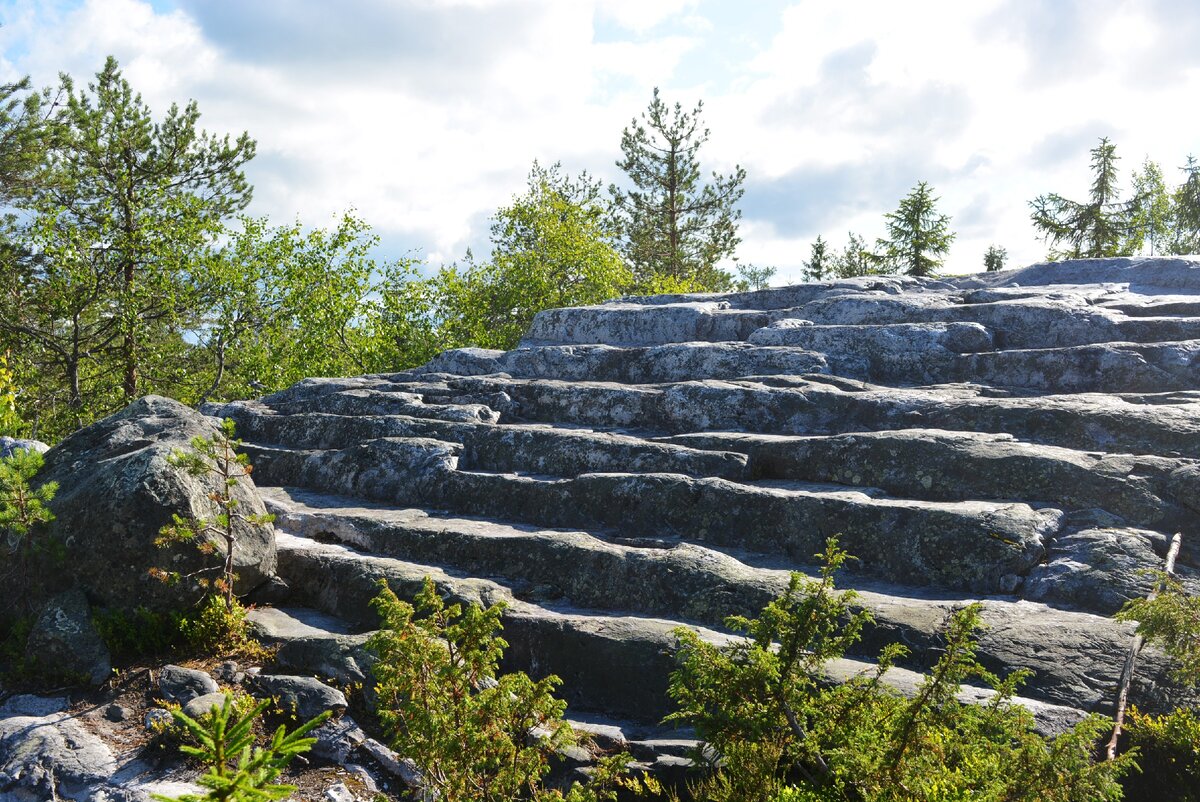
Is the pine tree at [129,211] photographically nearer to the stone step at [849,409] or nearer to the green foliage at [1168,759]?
the stone step at [849,409]

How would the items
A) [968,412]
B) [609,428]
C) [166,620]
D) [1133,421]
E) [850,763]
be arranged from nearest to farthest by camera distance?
[850,763] → [166,620] → [1133,421] → [968,412] → [609,428]

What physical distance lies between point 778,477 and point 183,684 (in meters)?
6.22

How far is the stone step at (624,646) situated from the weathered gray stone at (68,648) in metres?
1.95

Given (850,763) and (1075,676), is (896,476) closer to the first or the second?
(1075,676)

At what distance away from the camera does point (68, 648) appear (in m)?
7.31

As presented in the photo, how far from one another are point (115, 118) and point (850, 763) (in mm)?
28688

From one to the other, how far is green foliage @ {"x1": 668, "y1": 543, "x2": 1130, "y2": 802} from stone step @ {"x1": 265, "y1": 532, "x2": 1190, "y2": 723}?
0.81 m

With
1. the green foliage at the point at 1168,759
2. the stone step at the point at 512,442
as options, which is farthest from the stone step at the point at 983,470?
the green foliage at the point at 1168,759

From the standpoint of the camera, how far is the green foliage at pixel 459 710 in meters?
4.49

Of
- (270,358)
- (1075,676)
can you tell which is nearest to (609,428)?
(1075,676)

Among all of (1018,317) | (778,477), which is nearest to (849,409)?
(778,477)

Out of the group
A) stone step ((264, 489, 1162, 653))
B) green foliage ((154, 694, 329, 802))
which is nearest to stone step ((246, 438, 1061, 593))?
stone step ((264, 489, 1162, 653))

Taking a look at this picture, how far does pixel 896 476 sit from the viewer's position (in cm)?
876

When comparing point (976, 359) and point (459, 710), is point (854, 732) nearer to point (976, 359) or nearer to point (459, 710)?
point (459, 710)
